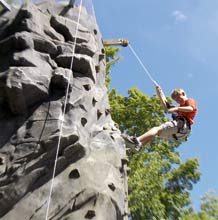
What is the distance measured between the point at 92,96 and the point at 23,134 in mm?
1653

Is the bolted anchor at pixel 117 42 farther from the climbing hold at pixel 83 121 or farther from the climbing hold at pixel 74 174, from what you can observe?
the climbing hold at pixel 74 174

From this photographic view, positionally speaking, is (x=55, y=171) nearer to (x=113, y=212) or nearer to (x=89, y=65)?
(x=113, y=212)

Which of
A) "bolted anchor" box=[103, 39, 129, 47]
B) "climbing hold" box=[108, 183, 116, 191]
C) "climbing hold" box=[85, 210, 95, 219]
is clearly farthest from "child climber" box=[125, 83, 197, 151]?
"bolted anchor" box=[103, 39, 129, 47]

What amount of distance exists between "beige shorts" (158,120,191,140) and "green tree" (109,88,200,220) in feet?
15.3

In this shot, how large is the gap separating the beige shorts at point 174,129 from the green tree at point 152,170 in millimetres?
4669

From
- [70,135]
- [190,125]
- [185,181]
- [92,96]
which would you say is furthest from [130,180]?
[70,135]

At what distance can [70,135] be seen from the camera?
6.92m

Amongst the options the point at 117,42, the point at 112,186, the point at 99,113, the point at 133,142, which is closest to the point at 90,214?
the point at 112,186

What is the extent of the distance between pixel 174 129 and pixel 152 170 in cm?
543

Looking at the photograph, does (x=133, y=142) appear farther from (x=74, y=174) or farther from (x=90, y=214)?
(x=90, y=214)

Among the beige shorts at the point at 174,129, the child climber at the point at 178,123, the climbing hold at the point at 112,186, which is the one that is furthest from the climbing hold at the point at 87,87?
the climbing hold at the point at 112,186

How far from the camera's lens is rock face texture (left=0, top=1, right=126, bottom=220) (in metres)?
6.39

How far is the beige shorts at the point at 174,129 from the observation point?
340 inches

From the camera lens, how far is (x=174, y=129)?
8.70m
